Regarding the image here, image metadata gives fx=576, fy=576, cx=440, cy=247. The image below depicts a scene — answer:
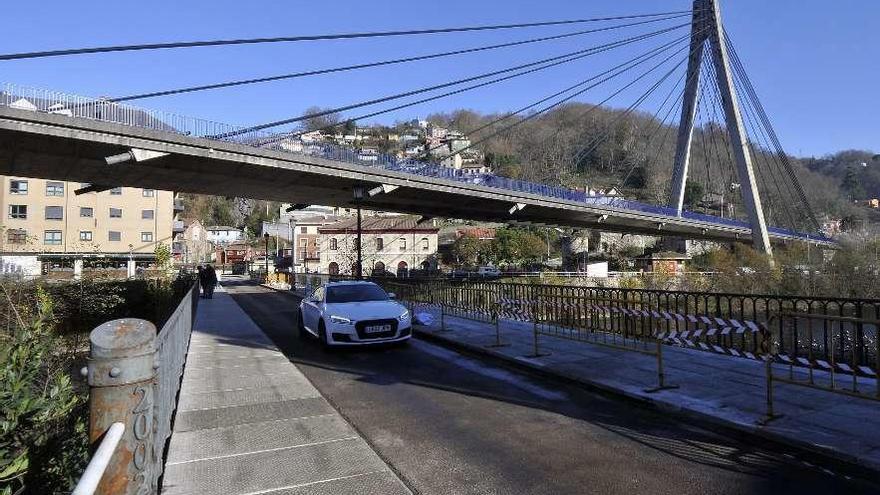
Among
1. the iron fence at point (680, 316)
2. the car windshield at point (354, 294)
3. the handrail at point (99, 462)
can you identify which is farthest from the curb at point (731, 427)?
the handrail at point (99, 462)

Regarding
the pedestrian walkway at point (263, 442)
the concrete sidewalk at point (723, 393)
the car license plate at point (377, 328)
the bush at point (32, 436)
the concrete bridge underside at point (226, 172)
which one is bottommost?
the pedestrian walkway at point (263, 442)

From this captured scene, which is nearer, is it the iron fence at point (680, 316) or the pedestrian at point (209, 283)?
the iron fence at point (680, 316)

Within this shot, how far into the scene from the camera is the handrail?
6.40 ft

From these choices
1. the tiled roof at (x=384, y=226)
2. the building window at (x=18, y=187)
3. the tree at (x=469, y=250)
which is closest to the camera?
the building window at (x=18, y=187)

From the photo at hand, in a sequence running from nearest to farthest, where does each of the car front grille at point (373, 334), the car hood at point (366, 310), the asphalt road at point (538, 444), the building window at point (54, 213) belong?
the asphalt road at point (538, 444) < the car front grille at point (373, 334) < the car hood at point (366, 310) < the building window at point (54, 213)

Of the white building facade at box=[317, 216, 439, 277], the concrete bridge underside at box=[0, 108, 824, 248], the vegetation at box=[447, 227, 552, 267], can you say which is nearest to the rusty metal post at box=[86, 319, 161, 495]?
the concrete bridge underside at box=[0, 108, 824, 248]

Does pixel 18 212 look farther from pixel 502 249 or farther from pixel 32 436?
pixel 32 436

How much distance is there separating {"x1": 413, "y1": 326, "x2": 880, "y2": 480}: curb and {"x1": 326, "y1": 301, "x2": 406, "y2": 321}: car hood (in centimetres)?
279

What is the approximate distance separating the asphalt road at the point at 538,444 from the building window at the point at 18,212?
71694 mm

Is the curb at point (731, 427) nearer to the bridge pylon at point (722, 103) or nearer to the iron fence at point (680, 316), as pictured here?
the iron fence at point (680, 316)

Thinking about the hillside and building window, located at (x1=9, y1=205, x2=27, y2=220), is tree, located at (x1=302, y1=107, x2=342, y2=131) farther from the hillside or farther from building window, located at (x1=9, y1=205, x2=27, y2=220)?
building window, located at (x1=9, y1=205, x2=27, y2=220)

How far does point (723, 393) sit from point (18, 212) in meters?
76.9

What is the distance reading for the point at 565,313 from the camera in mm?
12203

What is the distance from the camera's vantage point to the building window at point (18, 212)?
6433cm
